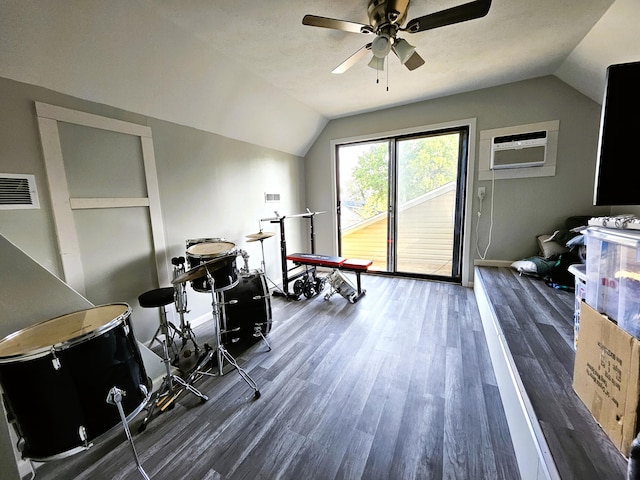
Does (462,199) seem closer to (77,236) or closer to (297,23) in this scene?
(297,23)

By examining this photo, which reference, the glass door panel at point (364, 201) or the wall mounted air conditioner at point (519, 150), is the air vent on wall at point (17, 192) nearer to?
the glass door panel at point (364, 201)

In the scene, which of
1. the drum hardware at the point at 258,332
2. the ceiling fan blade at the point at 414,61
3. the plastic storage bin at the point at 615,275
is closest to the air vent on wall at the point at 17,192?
the drum hardware at the point at 258,332

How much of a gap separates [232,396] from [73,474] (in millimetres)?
835

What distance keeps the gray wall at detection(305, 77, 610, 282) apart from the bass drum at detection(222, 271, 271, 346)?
307 centimetres

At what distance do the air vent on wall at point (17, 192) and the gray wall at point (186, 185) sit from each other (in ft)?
0.11

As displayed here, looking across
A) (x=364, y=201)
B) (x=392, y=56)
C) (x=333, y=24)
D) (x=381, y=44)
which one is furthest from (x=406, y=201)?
(x=333, y=24)

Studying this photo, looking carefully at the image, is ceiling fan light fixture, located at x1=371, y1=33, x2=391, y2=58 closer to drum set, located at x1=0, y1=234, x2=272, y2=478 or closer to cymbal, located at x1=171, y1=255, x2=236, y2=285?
cymbal, located at x1=171, y1=255, x2=236, y2=285

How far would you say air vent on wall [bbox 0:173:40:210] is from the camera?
5.16 feet

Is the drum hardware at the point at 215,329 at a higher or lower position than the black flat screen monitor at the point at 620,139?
lower

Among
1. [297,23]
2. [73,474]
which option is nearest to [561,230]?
[297,23]

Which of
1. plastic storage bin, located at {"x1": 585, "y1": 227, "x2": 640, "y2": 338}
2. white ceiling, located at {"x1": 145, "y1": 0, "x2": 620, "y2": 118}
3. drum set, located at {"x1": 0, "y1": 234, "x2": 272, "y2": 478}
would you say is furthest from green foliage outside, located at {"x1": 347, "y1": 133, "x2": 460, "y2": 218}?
drum set, located at {"x1": 0, "y1": 234, "x2": 272, "y2": 478}

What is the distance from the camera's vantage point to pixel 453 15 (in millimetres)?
1548

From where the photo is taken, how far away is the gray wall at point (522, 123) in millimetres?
2949

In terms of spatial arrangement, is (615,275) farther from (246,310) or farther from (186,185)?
(186,185)
